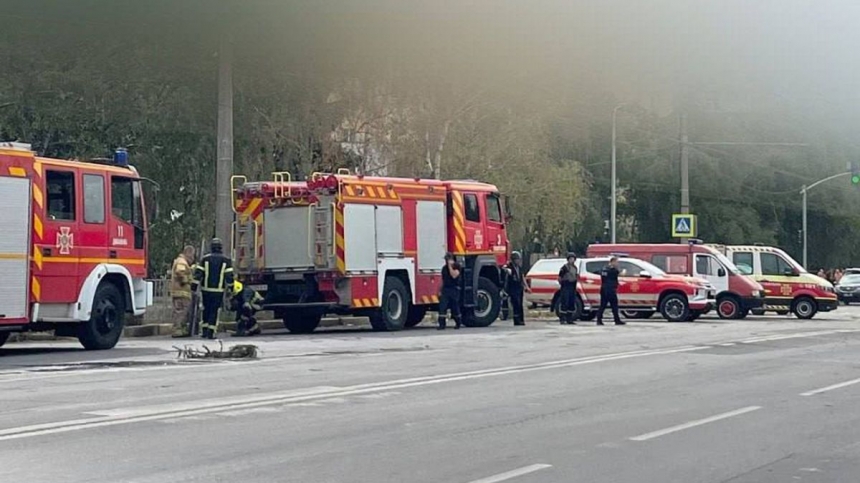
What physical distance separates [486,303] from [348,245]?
168 inches

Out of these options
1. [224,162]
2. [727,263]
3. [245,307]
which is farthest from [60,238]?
[727,263]

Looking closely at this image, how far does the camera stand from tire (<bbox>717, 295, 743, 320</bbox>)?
109 ft

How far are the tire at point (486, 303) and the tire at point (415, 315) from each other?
43.5 inches

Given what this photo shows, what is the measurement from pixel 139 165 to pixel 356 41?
20.1 meters

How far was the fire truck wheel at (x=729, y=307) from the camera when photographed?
33.1 metres

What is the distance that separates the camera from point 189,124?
3375cm

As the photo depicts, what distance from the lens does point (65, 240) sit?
18.2 m

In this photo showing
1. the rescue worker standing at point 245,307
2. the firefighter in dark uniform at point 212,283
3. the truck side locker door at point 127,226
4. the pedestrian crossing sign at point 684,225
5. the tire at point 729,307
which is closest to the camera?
the truck side locker door at point 127,226

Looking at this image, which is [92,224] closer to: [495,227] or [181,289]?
[181,289]

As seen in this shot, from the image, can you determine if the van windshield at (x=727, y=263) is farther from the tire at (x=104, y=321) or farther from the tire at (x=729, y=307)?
the tire at (x=104, y=321)

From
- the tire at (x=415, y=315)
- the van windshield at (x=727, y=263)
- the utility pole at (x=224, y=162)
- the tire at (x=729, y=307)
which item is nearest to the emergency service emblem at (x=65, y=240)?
the utility pole at (x=224, y=162)

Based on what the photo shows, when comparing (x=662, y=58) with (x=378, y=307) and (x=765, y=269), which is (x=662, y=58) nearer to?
(x=378, y=307)

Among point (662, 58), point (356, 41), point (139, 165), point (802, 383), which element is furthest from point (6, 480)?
point (139, 165)

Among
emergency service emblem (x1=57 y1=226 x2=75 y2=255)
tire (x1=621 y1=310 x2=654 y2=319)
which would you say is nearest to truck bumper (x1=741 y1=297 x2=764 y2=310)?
tire (x1=621 y1=310 x2=654 y2=319)
